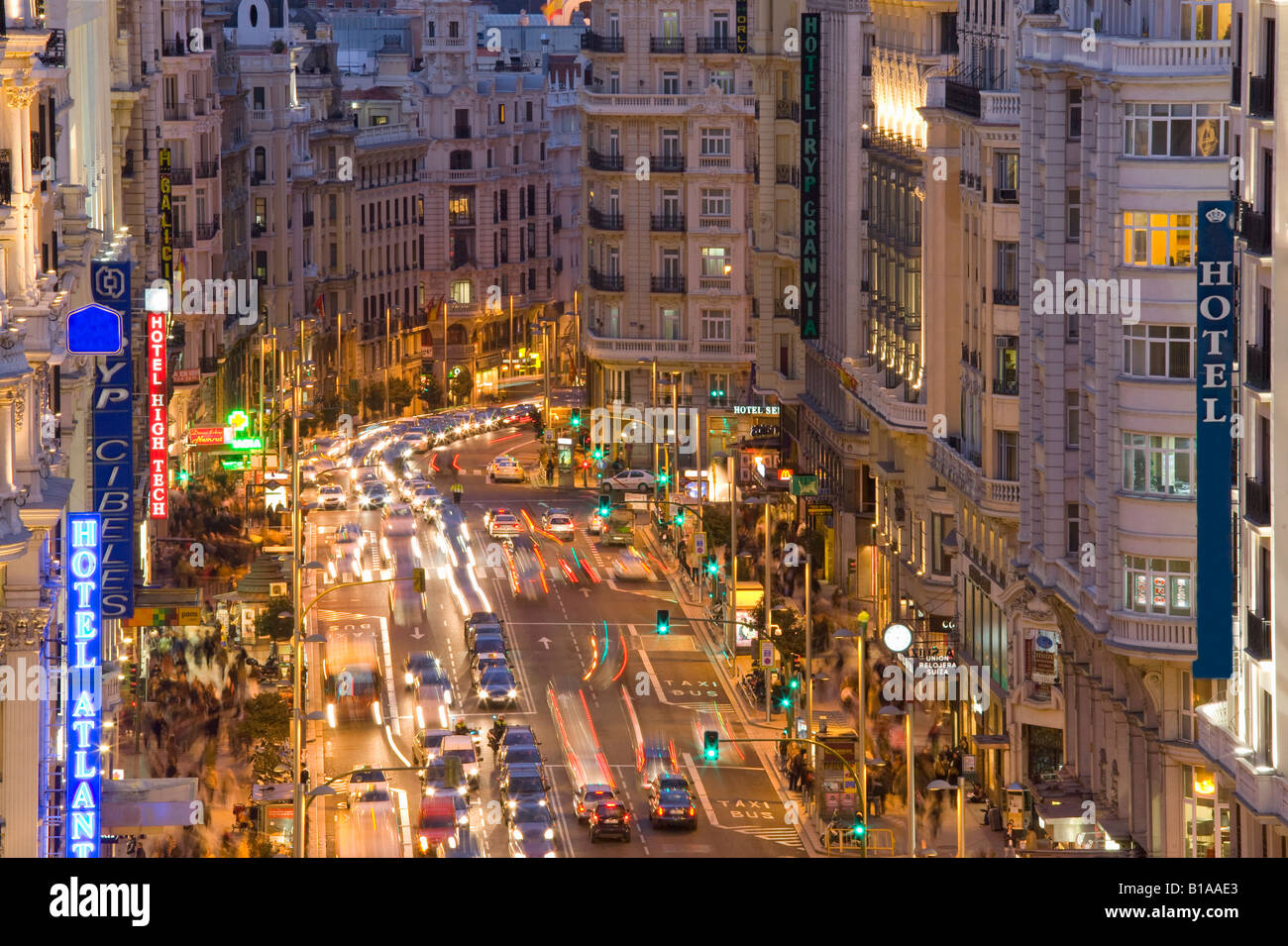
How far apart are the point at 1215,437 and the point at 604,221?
318ft

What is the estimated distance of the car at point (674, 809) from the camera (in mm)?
70625

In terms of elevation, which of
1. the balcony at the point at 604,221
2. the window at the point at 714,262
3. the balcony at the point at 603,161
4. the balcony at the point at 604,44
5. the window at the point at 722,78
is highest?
the balcony at the point at 604,44

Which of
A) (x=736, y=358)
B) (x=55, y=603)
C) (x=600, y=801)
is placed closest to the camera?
(x=55, y=603)

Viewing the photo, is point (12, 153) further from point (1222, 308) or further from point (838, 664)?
point (838, 664)

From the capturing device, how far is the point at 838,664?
8962 centimetres

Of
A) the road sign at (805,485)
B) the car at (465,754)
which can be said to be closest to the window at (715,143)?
the road sign at (805,485)

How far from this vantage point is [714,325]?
5541 inches

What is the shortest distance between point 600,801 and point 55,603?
23.4m

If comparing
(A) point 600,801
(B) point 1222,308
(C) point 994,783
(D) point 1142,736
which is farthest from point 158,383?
(B) point 1222,308

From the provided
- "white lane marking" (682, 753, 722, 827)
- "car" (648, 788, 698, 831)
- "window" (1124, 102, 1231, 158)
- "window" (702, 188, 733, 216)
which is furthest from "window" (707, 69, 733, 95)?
"window" (1124, 102, 1231, 158)

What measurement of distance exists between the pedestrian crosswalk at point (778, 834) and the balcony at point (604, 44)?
7745 centimetres

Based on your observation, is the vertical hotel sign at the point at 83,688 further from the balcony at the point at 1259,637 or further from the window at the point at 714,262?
the window at the point at 714,262

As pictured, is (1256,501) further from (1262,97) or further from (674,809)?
(674,809)
